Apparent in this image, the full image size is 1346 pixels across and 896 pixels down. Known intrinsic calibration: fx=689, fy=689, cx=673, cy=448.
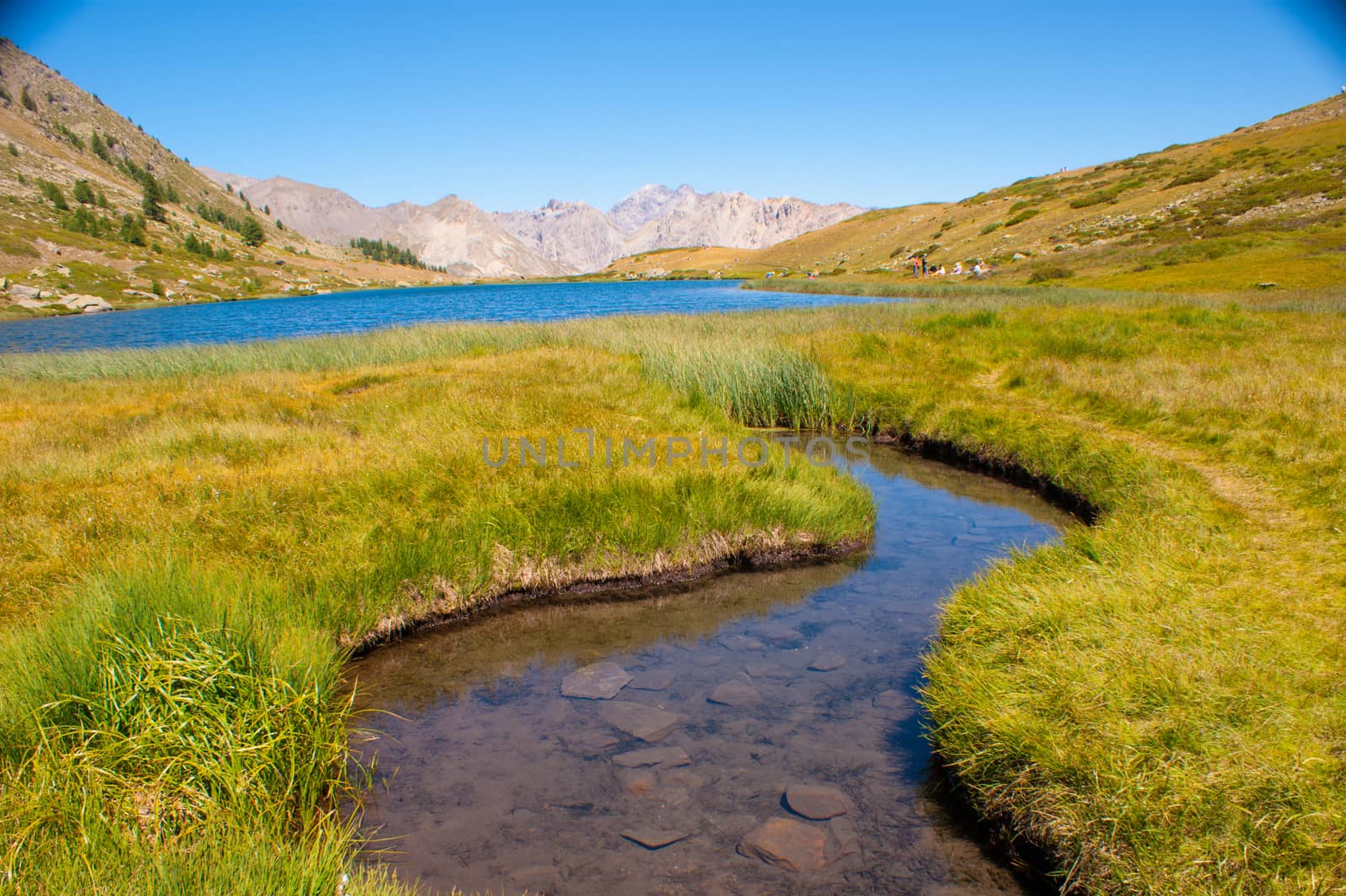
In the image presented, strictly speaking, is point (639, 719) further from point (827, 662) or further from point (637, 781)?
point (827, 662)

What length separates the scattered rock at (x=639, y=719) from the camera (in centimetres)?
614

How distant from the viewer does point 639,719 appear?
636 centimetres

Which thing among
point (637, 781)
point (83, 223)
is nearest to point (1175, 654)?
point (637, 781)

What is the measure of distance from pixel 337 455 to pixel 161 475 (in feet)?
7.02

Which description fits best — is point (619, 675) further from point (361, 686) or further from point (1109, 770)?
point (1109, 770)

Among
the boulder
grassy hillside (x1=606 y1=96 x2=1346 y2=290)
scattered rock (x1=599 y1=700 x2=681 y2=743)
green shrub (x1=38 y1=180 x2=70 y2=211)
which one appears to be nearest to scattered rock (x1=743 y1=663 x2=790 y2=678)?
scattered rock (x1=599 y1=700 x2=681 y2=743)

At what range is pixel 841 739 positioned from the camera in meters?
5.99

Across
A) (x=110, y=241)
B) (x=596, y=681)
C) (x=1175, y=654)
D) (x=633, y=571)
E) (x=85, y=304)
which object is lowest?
(x=596, y=681)

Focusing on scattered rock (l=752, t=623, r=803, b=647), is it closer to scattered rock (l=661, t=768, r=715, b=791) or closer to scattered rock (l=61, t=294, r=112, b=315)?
scattered rock (l=661, t=768, r=715, b=791)

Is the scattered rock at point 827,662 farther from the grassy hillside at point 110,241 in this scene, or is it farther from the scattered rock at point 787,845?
the grassy hillside at point 110,241

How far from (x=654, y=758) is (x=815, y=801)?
135cm

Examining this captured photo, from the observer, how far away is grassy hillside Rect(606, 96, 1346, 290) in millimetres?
35281

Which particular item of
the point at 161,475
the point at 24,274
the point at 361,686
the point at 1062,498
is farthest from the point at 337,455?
the point at 24,274

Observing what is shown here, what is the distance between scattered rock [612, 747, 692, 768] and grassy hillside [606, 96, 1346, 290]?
118 feet
